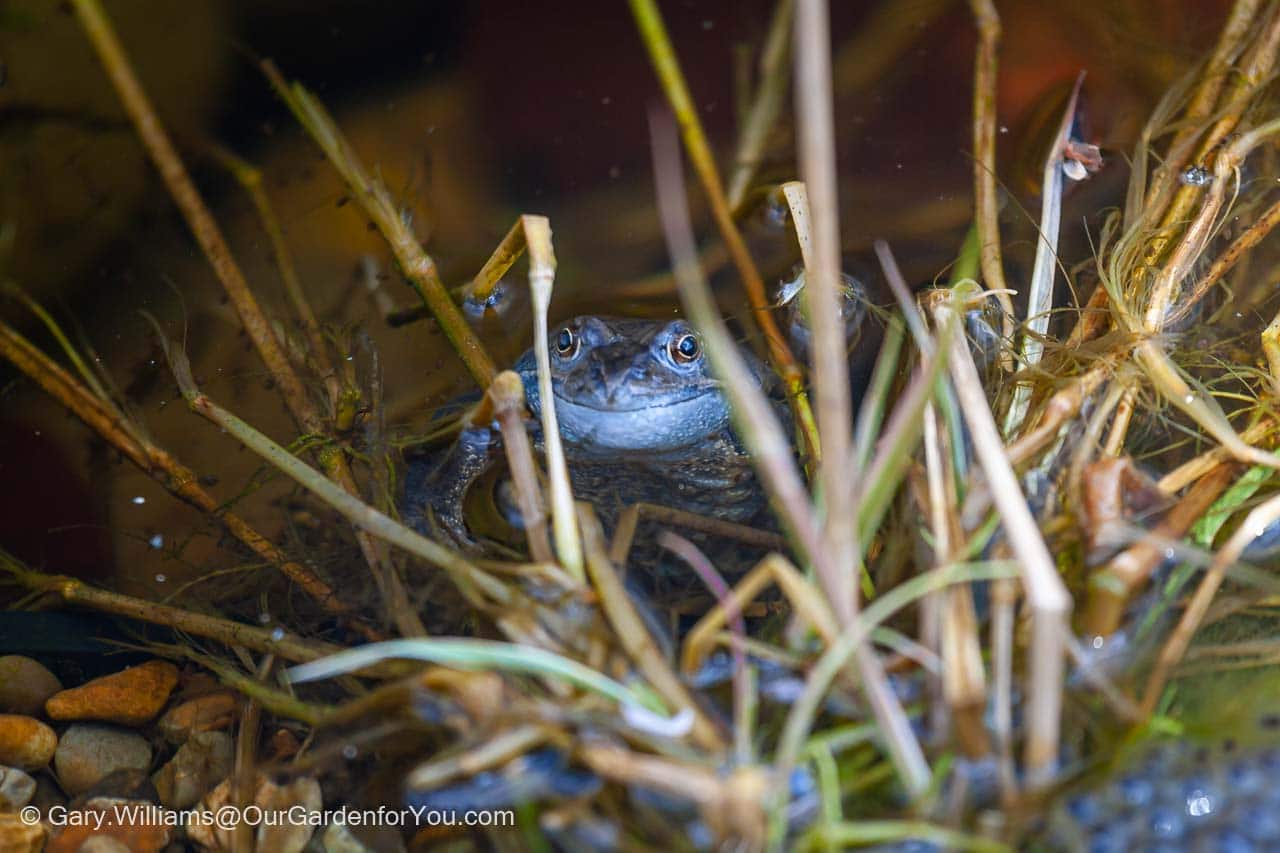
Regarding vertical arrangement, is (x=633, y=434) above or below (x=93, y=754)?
above

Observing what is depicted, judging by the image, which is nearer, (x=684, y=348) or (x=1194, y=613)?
(x=1194, y=613)

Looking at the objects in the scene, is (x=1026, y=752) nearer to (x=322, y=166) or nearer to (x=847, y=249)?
(x=847, y=249)

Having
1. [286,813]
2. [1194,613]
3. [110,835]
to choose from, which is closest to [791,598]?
[1194,613]

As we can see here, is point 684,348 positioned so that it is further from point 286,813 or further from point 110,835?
point 110,835

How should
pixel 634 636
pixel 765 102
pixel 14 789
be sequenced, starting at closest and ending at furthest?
pixel 634 636, pixel 14 789, pixel 765 102

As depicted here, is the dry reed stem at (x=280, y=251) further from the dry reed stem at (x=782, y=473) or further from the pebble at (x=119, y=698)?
the dry reed stem at (x=782, y=473)

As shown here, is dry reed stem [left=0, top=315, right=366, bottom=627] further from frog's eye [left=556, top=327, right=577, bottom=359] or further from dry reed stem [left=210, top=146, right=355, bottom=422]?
frog's eye [left=556, top=327, right=577, bottom=359]

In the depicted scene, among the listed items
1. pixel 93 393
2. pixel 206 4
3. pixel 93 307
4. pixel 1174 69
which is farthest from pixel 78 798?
pixel 1174 69
